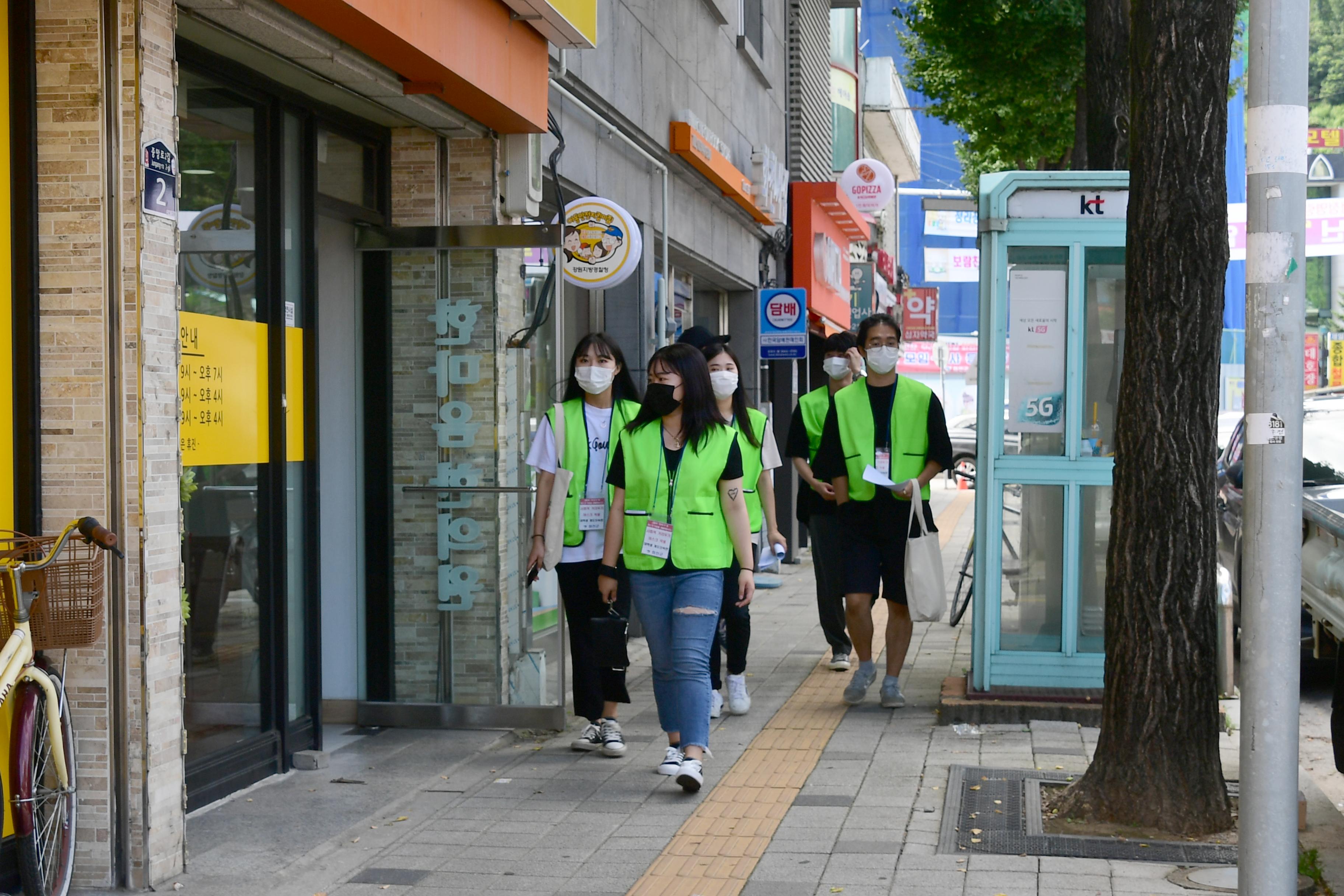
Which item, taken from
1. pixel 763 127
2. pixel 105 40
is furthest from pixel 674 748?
pixel 763 127

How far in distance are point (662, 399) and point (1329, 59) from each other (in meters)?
65.4

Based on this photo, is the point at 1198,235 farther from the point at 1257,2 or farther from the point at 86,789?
the point at 86,789

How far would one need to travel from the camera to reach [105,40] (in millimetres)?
Answer: 4652

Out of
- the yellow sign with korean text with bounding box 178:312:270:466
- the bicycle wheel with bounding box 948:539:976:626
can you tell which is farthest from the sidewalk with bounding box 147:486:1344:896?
the bicycle wheel with bounding box 948:539:976:626

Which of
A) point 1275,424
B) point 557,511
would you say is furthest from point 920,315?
point 1275,424

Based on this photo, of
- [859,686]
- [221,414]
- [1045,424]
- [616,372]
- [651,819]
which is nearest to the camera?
[651,819]

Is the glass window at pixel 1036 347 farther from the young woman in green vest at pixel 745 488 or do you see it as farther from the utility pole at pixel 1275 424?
the utility pole at pixel 1275 424

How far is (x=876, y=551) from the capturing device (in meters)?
7.96

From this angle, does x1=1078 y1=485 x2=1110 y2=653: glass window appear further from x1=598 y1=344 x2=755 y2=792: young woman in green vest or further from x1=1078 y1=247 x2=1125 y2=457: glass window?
x1=598 y1=344 x2=755 y2=792: young woman in green vest

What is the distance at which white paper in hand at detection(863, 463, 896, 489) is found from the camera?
25.4ft

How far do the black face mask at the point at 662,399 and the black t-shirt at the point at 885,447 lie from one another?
198 centimetres

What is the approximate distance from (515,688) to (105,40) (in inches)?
150

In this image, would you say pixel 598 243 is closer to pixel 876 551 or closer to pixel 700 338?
pixel 700 338

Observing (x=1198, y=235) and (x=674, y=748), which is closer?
(x=1198, y=235)
